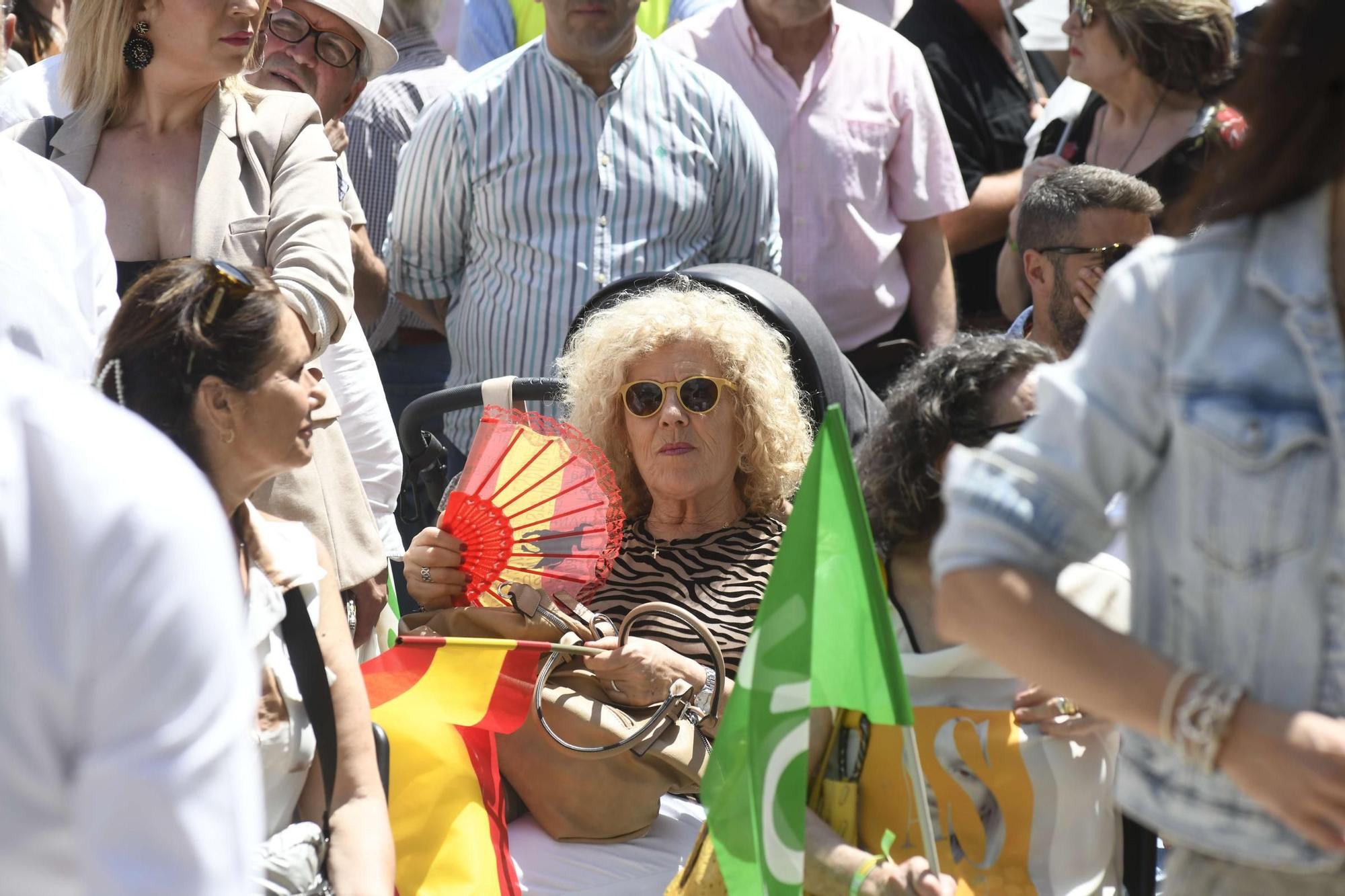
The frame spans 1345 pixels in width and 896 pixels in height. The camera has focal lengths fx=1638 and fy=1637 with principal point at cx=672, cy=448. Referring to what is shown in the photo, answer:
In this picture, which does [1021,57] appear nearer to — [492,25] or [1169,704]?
[492,25]

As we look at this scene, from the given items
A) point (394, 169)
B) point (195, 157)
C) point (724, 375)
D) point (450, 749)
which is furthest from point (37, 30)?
point (450, 749)

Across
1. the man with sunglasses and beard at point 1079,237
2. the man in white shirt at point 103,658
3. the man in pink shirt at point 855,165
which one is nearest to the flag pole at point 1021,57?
the man in pink shirt at point 855,165

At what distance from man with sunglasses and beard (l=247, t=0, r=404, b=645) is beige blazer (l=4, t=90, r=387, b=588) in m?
0.33

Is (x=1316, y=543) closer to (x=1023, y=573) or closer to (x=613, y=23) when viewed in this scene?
(x=1023, y=573)

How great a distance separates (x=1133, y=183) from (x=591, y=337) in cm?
145

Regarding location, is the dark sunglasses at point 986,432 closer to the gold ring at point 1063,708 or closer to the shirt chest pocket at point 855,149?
the gold ring at point 1063,708

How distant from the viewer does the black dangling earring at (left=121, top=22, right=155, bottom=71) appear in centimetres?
328

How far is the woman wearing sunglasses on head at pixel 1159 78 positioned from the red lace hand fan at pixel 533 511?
155 cm

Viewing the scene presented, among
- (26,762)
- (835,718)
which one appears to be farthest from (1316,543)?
(835,718)

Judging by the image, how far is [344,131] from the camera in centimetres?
422

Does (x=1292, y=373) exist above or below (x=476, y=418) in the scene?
above

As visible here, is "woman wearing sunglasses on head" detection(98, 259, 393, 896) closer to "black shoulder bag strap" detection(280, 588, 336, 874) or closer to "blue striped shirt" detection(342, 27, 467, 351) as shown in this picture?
"black shoulder bag strap" detection(280, 588, 336, 874)

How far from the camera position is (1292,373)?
1.40m

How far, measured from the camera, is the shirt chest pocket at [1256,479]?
1383mm
